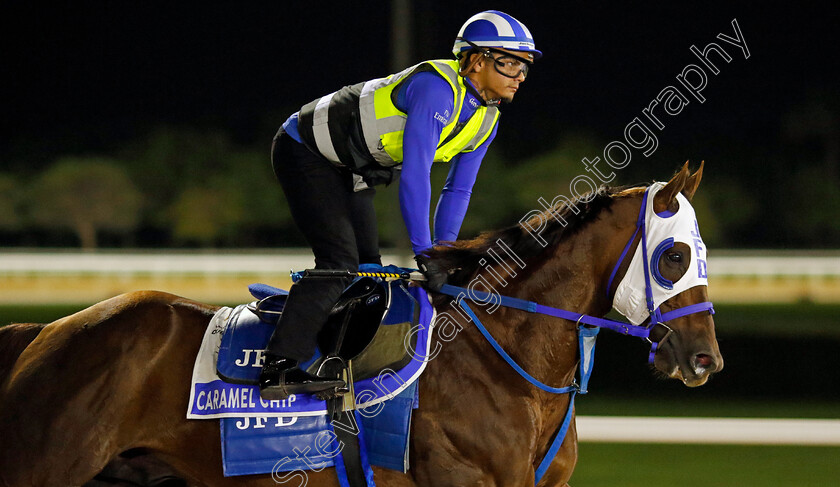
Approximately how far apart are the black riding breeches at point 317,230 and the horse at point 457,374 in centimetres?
34

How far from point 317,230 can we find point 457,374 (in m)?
0.66

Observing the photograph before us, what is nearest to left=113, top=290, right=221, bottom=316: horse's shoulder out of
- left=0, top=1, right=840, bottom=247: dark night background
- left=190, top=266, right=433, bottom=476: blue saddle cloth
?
left=190, top=266, right=433, bottom=476: blue saddle cloth

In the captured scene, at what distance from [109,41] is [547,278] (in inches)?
1051

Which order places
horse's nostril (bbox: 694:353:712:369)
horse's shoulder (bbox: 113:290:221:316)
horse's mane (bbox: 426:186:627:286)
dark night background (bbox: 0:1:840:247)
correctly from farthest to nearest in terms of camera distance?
dark night background (bbox: 0:1:840:247), horse's shoulder (bbox: 113:290:221:316), horse's mane (bbox: 426:186:627:286), horse's nostril (bbox: 694:353:712:369)

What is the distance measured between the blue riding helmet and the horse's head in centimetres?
66

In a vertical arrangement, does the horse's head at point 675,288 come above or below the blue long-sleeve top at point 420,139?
below

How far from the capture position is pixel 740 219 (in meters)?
24.8

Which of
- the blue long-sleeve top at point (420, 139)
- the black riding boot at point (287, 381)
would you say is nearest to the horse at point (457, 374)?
the blue long-sleeve top at point (420, 139)

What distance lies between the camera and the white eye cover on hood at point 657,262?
2.60 m

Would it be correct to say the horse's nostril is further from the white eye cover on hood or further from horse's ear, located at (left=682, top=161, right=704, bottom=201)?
horse's ear, located at (left=682, top=161, right=704, bottom=201)

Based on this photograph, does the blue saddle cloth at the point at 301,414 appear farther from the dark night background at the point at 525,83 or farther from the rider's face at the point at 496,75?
the dark night background at the point at 525,83

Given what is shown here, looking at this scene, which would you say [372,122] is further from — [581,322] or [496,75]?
[581,322]

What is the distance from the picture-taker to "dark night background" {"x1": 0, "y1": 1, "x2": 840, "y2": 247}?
2411 cm

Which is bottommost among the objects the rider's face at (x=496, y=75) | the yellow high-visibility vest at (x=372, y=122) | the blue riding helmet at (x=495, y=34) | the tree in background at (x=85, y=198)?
the tree in background at (x=85, y=198)
